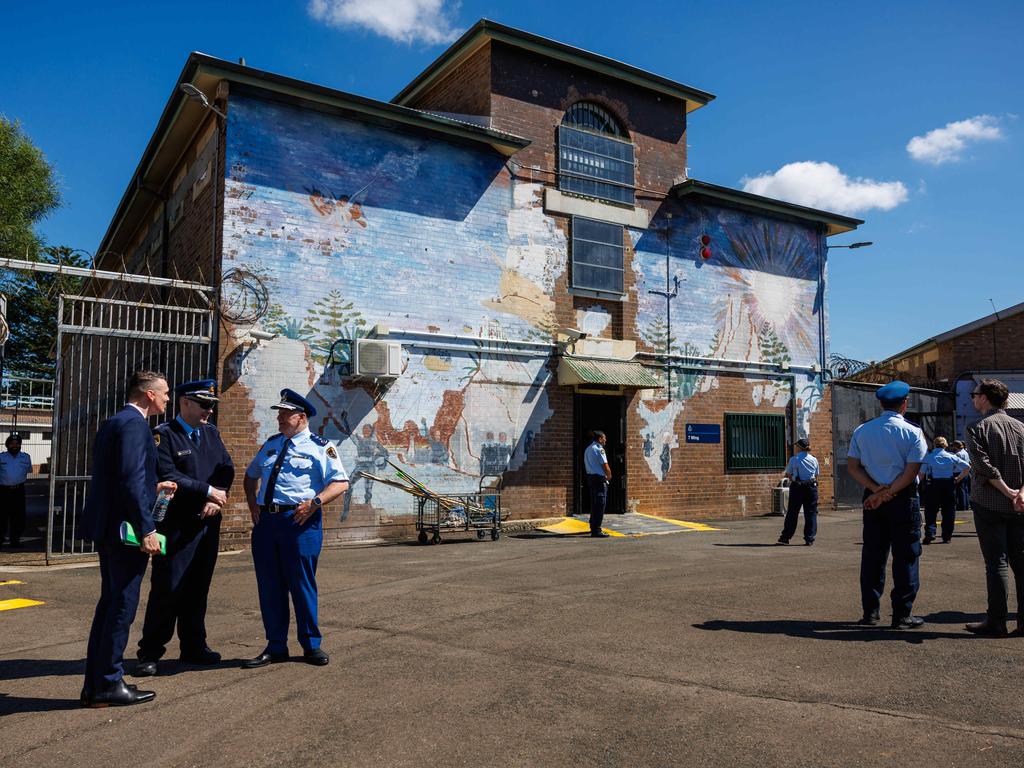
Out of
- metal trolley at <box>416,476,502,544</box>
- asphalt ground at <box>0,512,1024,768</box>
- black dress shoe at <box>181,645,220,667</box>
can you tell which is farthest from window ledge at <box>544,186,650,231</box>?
black dress shoe at <box>181,645,220,667</box>

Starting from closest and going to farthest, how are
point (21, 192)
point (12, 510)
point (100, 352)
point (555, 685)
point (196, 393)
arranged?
point (555, 685), point (196, 393), point (100, 352), point (12, 510), point (21, 192)

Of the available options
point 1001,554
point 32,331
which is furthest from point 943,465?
point 32,331

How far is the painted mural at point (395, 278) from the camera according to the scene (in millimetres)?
12477

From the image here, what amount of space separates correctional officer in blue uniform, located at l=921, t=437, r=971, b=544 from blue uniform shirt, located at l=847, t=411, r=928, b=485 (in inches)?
295

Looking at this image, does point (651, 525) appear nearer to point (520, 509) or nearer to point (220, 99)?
point (520, 509)

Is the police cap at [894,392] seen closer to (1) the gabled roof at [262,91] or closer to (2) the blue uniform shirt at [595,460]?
(2) the blue uniform shirt at [595,460]

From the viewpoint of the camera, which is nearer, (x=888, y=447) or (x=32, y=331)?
(x=888, y=447)

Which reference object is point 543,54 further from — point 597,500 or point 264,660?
point 264,660

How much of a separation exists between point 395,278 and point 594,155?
5.34m

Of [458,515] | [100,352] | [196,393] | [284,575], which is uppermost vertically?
[100,352]

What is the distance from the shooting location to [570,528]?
47.1 feet

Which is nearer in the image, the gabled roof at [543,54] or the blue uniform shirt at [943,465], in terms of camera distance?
the blue uniform shirt at [943,465]

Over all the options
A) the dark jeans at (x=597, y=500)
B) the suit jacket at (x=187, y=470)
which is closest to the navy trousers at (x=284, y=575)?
the suit jacket at (x=187, y=470)

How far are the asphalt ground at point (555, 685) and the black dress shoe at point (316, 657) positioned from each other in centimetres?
13
